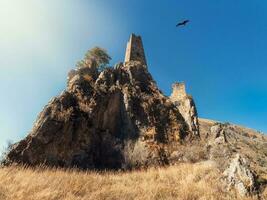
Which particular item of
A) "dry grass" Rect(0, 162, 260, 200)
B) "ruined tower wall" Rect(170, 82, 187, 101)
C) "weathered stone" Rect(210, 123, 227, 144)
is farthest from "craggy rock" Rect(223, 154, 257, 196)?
"ruined tower wall" Rect(170, 82, 187, 101)

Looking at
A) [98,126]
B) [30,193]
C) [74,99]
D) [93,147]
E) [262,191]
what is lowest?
[30,193]

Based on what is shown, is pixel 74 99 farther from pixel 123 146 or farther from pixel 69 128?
pixel 123 146

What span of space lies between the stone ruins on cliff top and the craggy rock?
6.98m

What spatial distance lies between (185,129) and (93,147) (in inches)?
282

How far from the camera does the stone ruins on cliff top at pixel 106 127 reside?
15945mm

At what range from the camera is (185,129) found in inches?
795

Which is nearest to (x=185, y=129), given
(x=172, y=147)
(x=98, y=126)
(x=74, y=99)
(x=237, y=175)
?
(x=172, y=147)

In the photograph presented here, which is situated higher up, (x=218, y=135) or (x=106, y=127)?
(x=106, y=127)

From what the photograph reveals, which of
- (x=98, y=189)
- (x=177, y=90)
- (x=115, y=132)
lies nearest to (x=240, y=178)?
(x=98, y=189)

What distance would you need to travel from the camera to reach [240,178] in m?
9.57

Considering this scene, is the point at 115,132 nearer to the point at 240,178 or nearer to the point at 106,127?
the point at 106,127

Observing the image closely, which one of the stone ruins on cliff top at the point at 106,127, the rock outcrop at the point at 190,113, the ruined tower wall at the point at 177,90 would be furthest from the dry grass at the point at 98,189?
the ruined tower wall at the point at 177,90

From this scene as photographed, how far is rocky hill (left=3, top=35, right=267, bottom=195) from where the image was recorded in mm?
15391

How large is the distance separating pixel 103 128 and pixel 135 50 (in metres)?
19.8
